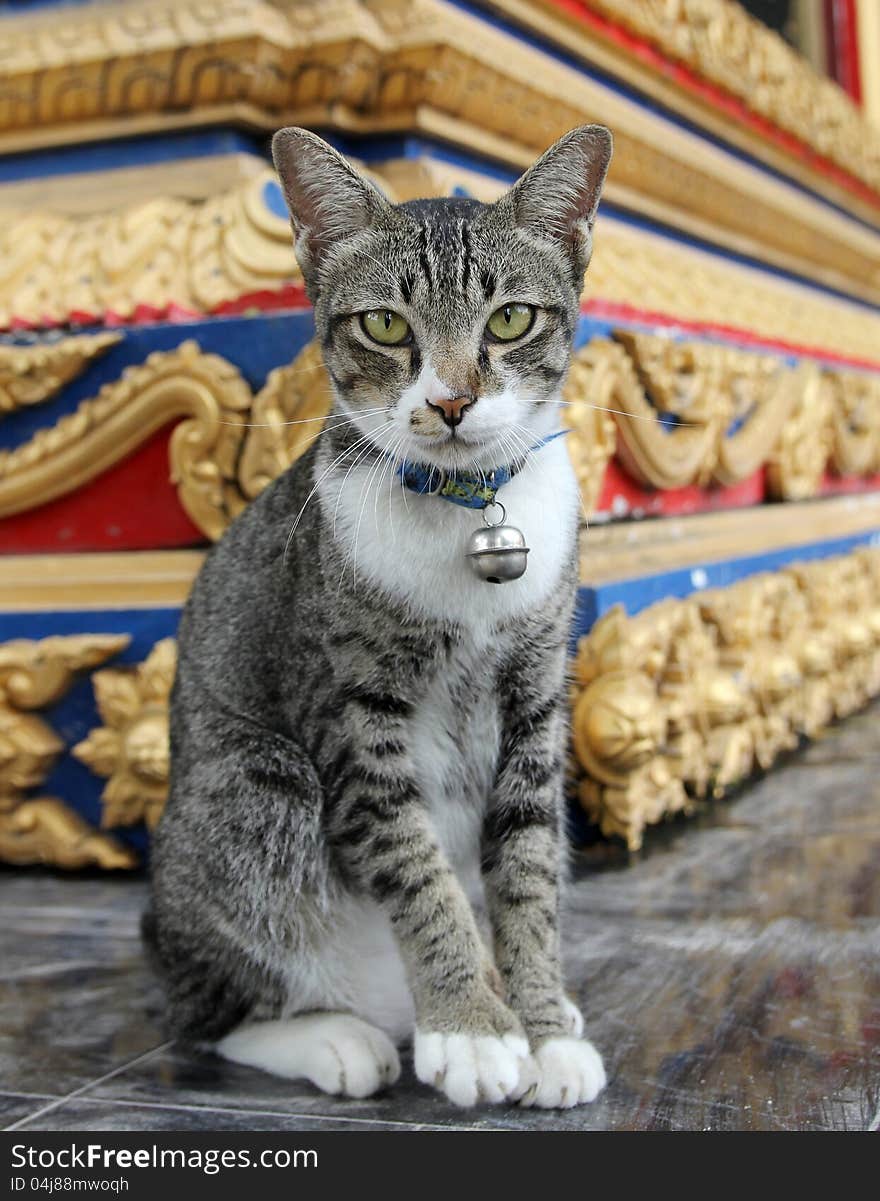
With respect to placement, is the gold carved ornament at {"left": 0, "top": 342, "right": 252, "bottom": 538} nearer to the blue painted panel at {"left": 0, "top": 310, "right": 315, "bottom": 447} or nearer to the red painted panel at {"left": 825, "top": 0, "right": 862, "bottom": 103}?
the blue painted panel at {"left": 0, "top": 310, "right": 315, "bottom": 447}

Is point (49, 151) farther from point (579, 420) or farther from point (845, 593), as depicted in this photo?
point (845, 593)

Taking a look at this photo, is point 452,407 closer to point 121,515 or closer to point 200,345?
point 200,345

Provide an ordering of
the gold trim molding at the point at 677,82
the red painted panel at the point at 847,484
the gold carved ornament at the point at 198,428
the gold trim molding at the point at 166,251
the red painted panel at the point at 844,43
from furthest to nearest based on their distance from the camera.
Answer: the red painted panel at the point at 844,43 → the red painted panel at the point at 847,484 → the gold trim molding at the point at 677,82 → the gold trim molding at the point at 166,251 → the gold carved ornament at the point at 198,428

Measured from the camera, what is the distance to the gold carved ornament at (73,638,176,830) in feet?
6.83

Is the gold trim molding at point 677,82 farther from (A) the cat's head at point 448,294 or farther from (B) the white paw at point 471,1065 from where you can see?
(B) the white paw at point 471,1065

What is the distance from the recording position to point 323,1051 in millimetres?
1373

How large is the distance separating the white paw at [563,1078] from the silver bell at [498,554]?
46 centimetres

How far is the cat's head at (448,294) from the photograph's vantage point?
1.34 meters

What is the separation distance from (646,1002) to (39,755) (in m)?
1.10

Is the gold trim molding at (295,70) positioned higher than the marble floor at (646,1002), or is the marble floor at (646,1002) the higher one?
the gold trim molding at (295,70)

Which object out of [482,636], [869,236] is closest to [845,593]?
[869,236]

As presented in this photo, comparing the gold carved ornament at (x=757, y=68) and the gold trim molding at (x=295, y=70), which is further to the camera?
the gold carved ornament at (x=757, y=68)

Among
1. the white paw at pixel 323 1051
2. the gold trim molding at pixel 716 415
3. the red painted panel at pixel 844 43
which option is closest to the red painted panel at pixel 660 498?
the gold trim molding at pixel 716 415

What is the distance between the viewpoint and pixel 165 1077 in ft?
4.64
